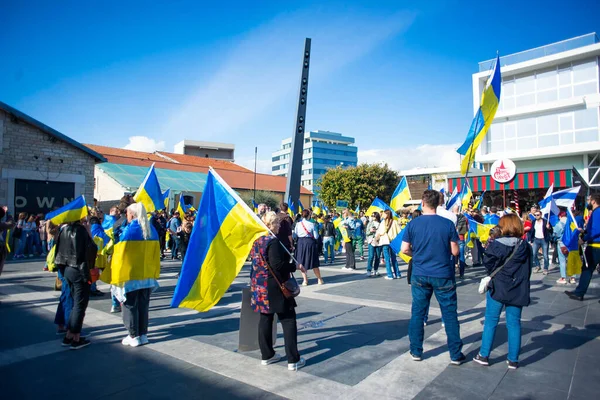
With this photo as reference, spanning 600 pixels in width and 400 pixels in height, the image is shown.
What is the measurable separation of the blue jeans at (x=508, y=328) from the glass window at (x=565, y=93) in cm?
3442

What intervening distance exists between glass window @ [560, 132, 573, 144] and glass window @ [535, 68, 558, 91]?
4391 mm

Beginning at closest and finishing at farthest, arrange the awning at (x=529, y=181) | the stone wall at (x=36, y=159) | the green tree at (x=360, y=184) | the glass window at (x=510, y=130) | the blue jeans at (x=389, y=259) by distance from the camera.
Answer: the blue jeans at (x=389, y=259) → the stone wall at (x=36, y=159) → the awning at (x=529, y=181) → the glass window at (x=510, y=130) → the green tree at (x=360, y=184)

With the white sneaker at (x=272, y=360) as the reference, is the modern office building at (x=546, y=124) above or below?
above

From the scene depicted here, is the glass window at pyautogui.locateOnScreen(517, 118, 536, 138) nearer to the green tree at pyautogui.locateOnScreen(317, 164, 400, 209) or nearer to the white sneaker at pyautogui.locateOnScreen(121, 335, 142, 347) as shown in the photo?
the green tree at pyautogui.locateOnScreen(317, 164, 400, 209)

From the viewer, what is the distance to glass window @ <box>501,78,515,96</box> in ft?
112

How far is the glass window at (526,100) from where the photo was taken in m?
33.0

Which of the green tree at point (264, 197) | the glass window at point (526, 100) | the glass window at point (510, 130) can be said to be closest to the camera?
the glass window at point (526, 100)

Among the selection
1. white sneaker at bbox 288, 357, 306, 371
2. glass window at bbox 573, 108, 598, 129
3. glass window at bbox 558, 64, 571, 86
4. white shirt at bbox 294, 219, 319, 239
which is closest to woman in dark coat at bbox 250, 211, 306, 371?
white sneaker at bbox 288, 357, 306, 371

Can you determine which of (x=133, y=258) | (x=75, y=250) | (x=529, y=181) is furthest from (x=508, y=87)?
(x=75, y=250)

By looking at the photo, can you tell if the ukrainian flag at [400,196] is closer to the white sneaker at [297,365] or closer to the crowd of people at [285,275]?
the crowd of people at [285,275]

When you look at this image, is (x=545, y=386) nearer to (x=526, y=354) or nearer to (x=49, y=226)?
(x=526, y=354)

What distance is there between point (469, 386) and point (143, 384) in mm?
3210

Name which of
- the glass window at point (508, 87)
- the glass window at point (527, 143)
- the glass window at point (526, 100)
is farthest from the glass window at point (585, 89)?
the glass window at point (508, 87)

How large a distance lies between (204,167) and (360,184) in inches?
847
